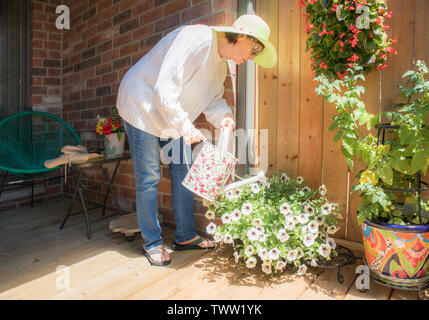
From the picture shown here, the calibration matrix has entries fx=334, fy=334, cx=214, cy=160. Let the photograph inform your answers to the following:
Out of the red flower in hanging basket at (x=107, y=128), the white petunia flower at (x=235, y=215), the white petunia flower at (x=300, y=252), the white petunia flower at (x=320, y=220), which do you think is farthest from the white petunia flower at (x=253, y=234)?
the red flower in hanging basket at (x=107, y=128)

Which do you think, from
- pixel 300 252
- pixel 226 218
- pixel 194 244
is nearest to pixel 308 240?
pixel 300 252

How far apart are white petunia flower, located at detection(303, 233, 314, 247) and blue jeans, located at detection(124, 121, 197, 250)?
2.46 ft

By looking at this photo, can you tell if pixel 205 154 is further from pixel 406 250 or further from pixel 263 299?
pixel 406 250

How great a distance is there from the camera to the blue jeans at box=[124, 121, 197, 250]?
A: 6.09ft

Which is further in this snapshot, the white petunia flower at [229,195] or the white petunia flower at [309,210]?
the white petunia flower at [229,195]

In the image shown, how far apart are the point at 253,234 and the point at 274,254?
135 millimetres

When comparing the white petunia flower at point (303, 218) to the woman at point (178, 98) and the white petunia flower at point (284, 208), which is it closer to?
the white petunia flower at point (284, 208)

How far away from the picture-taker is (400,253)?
4.68 ft

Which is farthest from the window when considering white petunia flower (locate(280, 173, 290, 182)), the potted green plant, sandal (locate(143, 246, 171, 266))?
the potted green plant

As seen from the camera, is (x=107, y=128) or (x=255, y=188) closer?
(x=255, y=188)

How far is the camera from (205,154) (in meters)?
1.57

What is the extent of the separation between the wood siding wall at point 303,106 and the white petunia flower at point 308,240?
0.37m

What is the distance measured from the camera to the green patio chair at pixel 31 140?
277cm

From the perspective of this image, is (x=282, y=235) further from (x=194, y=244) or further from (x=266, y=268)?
(x=194, y=244)
